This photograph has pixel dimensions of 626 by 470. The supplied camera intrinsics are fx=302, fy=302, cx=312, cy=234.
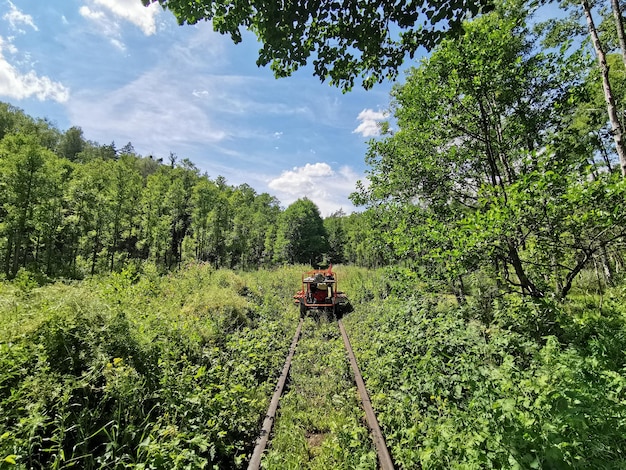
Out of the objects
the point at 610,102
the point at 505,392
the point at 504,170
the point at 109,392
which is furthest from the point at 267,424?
the point at 610,102

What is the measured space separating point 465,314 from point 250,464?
19.1ft

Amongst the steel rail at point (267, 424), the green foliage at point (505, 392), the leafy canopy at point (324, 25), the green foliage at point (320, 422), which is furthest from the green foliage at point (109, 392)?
the leafy canopy at point (324, 25)

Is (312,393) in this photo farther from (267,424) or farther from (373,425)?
(373,425)

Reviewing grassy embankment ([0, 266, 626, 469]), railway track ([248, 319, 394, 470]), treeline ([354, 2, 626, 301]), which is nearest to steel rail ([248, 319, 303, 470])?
railway track ([248, 319, 394, 470])

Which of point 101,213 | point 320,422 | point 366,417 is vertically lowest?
point 320,422

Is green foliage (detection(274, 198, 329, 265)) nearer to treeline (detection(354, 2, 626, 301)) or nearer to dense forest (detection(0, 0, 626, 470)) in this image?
dense forest (detection(0, 0, 626, 470))

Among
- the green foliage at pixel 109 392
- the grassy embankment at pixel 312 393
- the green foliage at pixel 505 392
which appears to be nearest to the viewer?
the green foliage at pixel 505 392

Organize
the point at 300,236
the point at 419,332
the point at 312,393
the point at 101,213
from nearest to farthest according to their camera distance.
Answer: the point at 312,393 < the point at 419,332 < the point at 101,213 < the point at 300,236

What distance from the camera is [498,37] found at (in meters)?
6.05

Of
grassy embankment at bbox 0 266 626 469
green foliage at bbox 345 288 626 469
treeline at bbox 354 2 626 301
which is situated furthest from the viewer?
treeline at bbox 354 2 626 301

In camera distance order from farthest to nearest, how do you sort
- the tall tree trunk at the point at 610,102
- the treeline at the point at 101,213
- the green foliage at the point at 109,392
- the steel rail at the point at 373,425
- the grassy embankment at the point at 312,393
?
the treeline at the point at 101,213, the tall tree trunk at the point at 610,102, the steel rail at the point at 373,425, the green foliage at the point at 109,392, the grassy embankment at the point at 312,393

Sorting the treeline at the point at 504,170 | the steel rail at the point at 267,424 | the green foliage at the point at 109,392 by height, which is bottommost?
the steel rail at the point at 267,424

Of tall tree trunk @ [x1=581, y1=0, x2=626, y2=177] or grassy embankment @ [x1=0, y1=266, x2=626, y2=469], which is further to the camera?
tall tree trunk @ [x1=581, y1=0, x2=626, y2=177]

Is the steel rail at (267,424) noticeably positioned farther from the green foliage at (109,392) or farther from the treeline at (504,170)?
the treeline at (504,170)
